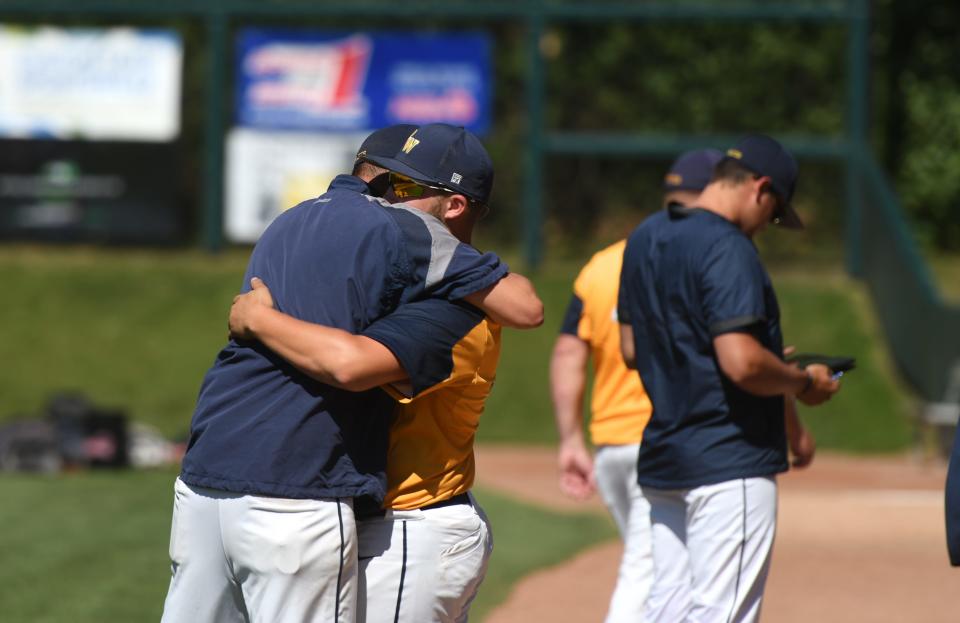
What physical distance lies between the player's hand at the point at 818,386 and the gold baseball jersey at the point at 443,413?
46.8 inches

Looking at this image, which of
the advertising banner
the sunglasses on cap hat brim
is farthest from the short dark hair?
the advertising banner

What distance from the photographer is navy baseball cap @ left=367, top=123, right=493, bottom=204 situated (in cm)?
322

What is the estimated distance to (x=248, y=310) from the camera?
3078mm

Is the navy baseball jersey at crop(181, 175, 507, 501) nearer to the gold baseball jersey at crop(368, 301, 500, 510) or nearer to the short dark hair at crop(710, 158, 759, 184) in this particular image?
the gold baseball jersey at crop(368, 301, 500, 510)

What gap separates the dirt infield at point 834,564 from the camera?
6.65 meters

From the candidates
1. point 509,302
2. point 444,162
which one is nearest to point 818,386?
point 509,302

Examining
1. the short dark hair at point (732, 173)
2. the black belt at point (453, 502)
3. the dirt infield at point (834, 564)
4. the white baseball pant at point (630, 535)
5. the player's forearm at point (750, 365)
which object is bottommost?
the dirt infield at point (834, 564)

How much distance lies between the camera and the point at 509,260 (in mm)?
16438

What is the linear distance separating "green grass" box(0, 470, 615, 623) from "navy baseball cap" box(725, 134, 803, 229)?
3.06m

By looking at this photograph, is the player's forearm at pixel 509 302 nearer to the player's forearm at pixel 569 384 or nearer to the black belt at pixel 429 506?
the black belt at pixel 429 506

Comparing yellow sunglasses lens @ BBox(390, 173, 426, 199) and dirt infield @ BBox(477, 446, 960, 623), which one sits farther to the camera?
dirt infield @ BBox(477, 446, 960, 623)

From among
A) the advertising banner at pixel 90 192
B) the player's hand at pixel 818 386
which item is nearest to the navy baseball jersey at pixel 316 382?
the player's hand at pixel 818 386

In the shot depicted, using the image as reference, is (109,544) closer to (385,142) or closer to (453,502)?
(453,502)

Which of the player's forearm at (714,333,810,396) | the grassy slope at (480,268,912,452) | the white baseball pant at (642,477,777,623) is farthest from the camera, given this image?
the grassy slope at (480,268,912,452)
